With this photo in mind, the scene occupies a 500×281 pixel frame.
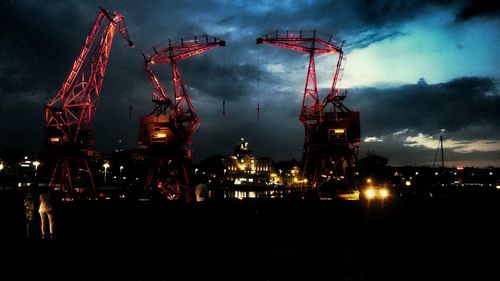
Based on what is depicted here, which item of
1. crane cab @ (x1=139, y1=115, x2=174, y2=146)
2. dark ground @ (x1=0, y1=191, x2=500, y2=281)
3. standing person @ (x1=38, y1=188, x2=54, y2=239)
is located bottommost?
dark ground @ (x1=0, y1=191, x2=500, y2=281)

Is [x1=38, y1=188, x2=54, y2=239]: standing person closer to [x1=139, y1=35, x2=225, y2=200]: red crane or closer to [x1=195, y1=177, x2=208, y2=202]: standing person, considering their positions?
[x1=195, y1=177, x2=208, y2=202]: standing person

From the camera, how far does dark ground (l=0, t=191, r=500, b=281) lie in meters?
8.26

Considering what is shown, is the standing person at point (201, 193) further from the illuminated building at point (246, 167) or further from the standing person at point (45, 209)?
the illuminated building at point (246, 167)

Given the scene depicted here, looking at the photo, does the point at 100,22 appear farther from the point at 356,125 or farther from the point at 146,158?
the point at 356,125

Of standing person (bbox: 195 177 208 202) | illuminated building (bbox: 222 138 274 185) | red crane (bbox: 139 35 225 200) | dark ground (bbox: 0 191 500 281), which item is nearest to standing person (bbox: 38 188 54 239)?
dark ground (bbox: 0 191 500 281)

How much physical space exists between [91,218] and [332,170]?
36.7 meters

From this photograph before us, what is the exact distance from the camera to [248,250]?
427 inches

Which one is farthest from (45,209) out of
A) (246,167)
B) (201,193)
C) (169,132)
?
(246,167)

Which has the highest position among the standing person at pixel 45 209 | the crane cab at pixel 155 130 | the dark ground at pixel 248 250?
the crane cab at pixel 155 130

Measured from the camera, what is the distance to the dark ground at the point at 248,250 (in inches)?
325

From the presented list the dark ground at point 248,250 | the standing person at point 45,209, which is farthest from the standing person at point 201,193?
the standing person at point 45,209

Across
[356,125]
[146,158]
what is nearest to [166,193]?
[146,158]

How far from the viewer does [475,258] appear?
32.7 feet

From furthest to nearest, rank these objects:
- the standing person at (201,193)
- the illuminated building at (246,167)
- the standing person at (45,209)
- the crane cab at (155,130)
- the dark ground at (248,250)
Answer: the illuminated building at (246,167)
the crane cab at (155,130)
the standing person at (201,193)
the standing person at (45,209)
the dark ground at (248,250)
